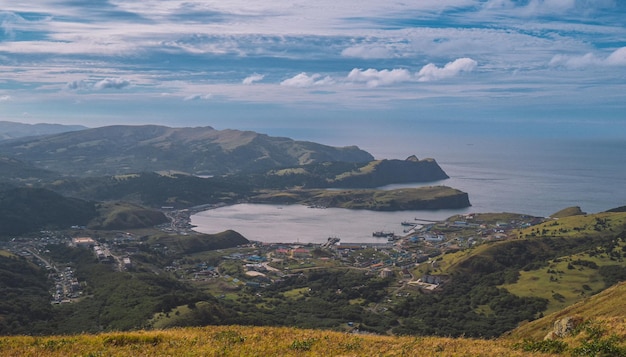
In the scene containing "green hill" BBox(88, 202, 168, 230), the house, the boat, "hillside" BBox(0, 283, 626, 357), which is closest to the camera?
"hillside" BBox(0, 283, 626, 357)

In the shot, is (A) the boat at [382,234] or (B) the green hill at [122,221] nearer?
(A) the boat at [382,234]

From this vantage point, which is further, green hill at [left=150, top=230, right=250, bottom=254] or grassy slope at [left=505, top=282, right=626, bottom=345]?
green hill at [left=150, top=230, right=250, bottom=254]

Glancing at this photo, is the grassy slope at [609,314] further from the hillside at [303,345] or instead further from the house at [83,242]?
the house at [83,242]

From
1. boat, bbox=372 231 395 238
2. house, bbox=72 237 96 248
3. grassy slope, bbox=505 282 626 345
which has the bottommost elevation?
house, bbox=72 237 96 248

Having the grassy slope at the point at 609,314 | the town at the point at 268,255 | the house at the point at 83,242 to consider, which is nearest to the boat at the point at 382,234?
the town at the point at 268,255

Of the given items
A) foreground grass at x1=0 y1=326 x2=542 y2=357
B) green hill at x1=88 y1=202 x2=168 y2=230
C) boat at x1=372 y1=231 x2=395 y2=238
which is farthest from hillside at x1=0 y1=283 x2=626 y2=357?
green hill at x1=88 y1=202 x2=168 y2=230

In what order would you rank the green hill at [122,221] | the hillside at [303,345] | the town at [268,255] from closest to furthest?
the hillside at [303,345]
the town at [268,255]
the green hill at [122,221]

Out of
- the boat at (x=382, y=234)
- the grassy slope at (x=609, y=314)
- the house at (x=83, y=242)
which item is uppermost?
the grassy slope at (x=609, y=314)

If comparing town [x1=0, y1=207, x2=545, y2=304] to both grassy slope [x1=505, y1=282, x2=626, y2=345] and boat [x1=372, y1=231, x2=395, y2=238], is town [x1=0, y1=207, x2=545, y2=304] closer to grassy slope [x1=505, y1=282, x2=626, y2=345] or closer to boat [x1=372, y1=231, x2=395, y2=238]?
boat [x1=372, y1=231, x2=395, y2=238]
